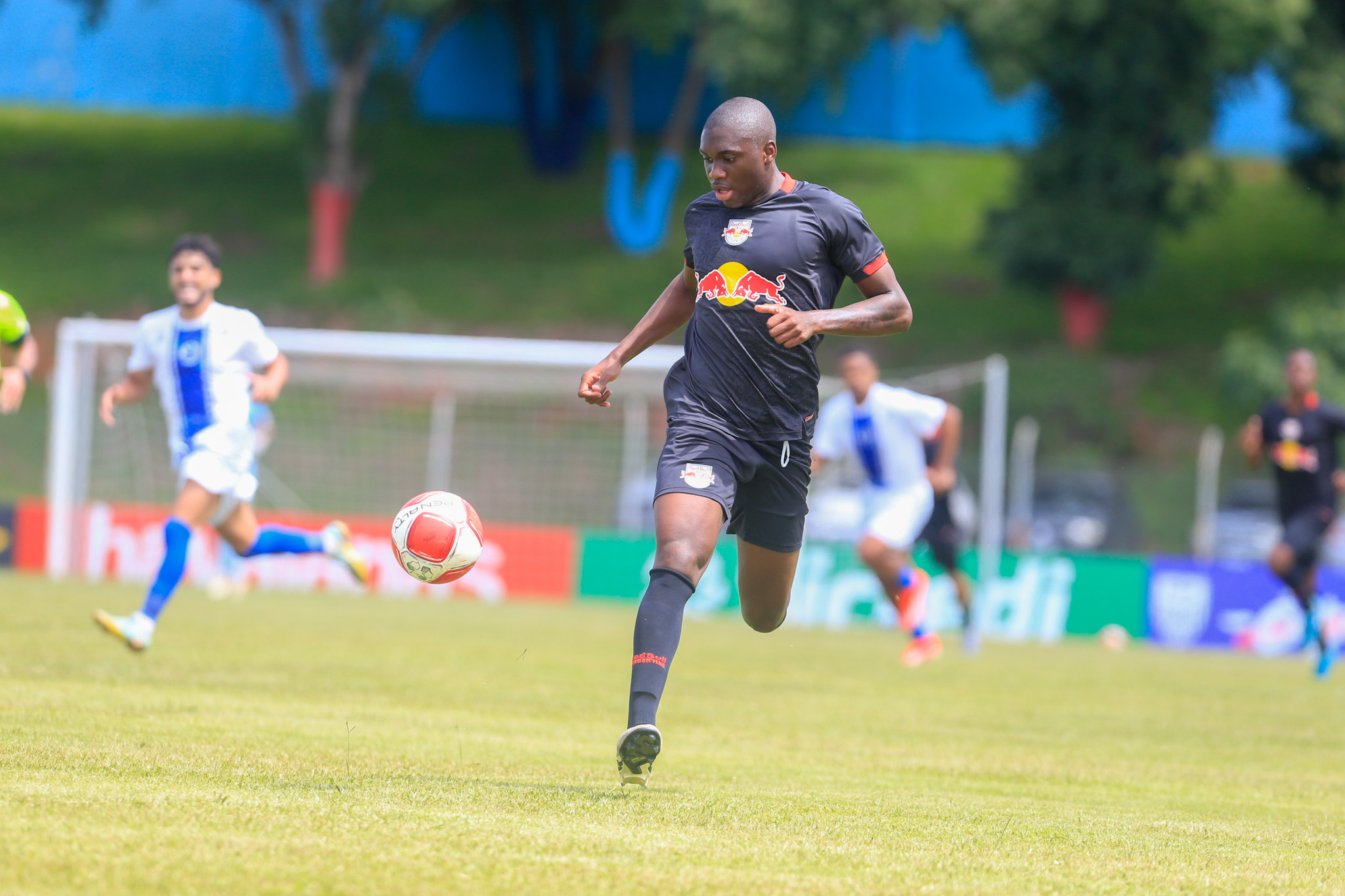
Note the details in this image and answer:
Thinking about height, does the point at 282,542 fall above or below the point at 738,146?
below

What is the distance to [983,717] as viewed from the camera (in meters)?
9.21

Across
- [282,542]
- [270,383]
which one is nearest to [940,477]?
[282,542]

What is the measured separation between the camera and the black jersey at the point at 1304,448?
13.8 m

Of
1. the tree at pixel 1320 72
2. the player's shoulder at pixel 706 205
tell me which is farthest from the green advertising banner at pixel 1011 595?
the tree at pixel 1320 72

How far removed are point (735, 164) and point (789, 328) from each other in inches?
27.6

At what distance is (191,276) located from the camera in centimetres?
909

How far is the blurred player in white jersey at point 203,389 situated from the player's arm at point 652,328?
353 cm

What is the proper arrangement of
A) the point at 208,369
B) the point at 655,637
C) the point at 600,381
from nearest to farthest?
the point at 655,637
the point at 600,381
the point at 208,369

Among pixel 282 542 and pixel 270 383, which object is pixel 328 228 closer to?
pixel 282 542

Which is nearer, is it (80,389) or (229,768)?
(229,768)

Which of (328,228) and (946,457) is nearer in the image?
(946,457)

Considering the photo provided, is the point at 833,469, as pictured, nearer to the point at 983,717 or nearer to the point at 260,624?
the point at 260,624

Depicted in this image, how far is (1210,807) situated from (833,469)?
13.4 m

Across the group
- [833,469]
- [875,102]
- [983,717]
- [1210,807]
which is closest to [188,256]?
[983,717]
